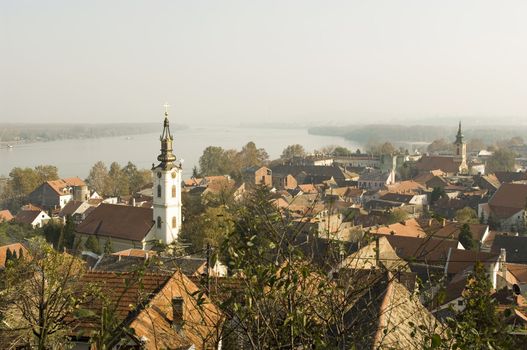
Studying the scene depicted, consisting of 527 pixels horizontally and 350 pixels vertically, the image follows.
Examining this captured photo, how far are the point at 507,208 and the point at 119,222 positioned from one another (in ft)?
55.7

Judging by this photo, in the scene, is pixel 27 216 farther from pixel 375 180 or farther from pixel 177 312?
pixel 177 312

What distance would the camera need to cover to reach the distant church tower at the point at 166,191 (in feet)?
70.7

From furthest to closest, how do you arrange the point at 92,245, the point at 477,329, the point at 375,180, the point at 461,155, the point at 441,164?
1. the point at 461,155
2. the point at 441,164
3. the point at 375,180
4. the point at 92,245
5. the point at 477,329

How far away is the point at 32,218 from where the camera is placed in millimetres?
29547

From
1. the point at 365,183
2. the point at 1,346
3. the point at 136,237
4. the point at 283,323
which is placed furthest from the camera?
the point at 365,183

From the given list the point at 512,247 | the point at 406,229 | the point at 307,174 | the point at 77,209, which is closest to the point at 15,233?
the point at 77,209

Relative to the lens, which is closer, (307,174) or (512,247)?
(512,247)

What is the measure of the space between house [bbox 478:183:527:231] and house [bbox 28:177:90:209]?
21375 mm

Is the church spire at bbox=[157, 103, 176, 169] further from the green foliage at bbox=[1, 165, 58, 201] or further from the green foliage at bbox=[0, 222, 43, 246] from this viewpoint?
the green foliage at bbox=[1, 165, 58, 201]

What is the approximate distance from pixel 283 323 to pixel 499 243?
58.8 feet

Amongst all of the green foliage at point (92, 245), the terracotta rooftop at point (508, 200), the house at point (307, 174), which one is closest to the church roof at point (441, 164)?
the house at point (307, 174)

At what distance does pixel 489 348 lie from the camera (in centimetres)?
284

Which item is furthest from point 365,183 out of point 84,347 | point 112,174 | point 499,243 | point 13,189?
point 84,347

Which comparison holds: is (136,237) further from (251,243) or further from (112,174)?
(112,174)
